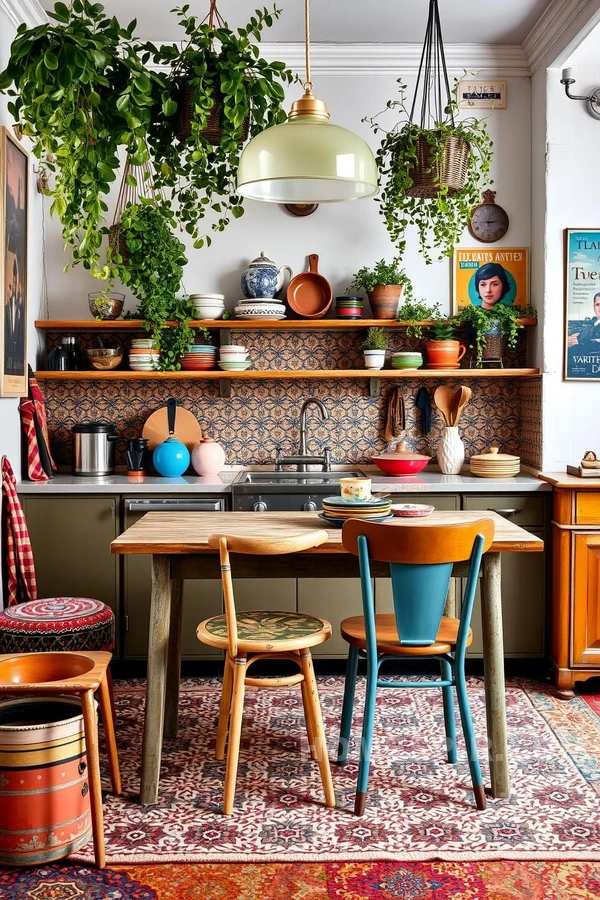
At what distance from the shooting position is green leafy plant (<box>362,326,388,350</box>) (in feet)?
14.8

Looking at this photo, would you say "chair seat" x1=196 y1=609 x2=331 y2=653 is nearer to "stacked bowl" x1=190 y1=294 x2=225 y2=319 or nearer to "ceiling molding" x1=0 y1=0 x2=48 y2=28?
"stacked bowl" x1=190 y1=294 x2=225 y2=319

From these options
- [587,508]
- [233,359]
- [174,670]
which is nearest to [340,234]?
[233,359]

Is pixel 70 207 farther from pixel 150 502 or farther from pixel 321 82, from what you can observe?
pixel 321 82

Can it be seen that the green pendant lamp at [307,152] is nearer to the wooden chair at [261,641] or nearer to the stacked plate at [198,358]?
the wooden chair at [261,641]

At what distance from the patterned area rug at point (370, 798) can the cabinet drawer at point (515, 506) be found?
0.86 meters

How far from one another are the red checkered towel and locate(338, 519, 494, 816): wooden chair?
5.81ft

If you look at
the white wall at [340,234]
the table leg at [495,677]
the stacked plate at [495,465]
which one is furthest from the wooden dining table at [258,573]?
the white wall at [340,234]

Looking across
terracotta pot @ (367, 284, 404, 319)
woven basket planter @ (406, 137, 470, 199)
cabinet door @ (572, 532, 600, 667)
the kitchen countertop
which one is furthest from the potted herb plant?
cabinet door @ (572, 532, 600, 667)

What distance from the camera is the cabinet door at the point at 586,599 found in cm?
389

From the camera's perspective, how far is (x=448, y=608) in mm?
3562

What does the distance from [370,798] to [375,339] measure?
2409 mm

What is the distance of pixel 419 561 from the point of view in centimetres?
259

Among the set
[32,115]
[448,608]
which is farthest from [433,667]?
[32,115]

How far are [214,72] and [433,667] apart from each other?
288cm
